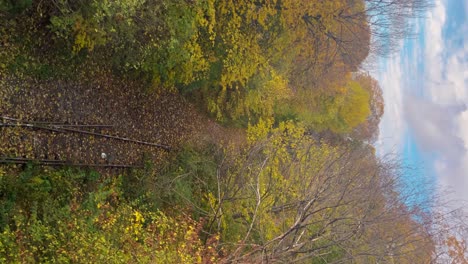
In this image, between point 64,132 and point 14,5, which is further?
point 64,132

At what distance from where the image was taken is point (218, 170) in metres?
15.4

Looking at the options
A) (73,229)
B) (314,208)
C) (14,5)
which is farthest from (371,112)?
(14,5)

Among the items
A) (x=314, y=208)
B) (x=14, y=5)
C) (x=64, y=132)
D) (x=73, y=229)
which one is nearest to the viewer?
(x=14, y=5)

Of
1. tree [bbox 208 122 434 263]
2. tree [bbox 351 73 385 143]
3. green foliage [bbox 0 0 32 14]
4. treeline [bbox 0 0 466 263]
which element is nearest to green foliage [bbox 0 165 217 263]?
treeline [bbox 0 0 466 263]

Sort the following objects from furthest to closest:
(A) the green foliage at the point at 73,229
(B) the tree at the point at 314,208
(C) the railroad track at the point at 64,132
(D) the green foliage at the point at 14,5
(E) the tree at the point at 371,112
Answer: (E) the tree at the point at 371,112 → (B) the tree at the point at 314,208 → (C) the railroad track at the point at 64,132 → (D) the green foliage at the point at 14,5 → (A) the green foliage at the point at 73,229

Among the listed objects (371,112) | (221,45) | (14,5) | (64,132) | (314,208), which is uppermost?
(14,5)

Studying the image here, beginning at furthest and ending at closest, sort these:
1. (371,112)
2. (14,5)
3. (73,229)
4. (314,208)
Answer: (371,112)
(314,208)
(73,229)
(14,5)

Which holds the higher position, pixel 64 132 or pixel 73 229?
pixel 64 132

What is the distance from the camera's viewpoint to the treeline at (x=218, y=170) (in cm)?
1080

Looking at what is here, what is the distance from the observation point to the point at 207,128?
2022 cm

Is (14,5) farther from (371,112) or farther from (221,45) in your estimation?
(371,112)

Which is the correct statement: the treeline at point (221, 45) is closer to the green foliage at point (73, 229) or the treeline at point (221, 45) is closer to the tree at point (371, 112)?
the green foliage at point (73, 229)

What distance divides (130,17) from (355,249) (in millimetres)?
10502

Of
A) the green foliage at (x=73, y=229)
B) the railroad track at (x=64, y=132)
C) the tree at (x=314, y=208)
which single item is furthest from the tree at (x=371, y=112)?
the green foliage at (x=73, y=229)
